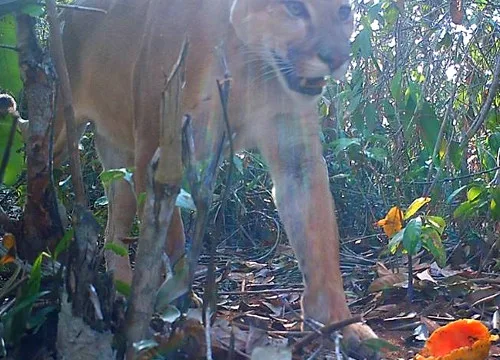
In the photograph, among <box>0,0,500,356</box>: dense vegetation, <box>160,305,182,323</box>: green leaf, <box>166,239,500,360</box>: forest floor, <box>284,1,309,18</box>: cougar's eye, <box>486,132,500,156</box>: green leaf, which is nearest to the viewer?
<box>160,305,182,323</box>: green leaf

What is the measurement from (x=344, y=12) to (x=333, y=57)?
28 centimetres

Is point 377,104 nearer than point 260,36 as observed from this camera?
No

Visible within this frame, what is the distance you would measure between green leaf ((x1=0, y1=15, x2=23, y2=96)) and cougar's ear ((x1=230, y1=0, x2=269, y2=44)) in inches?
34.1

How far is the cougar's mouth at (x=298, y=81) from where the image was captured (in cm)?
248

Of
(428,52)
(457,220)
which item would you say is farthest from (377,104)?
(457,220)

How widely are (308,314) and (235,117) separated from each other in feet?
2.12

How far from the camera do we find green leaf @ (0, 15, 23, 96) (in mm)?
1878

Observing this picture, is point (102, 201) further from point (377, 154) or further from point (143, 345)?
point (143, 345)

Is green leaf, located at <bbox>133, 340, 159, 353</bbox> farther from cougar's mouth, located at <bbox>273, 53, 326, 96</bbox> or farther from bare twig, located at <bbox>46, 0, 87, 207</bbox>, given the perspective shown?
cougar's mouth, located at <bbox>273, 53, 326, 96</bbox>

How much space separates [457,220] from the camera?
11.1 feet

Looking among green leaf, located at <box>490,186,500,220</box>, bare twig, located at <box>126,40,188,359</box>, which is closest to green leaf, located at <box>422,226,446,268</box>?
green leaf, located at <box>490,186,500,220</box>

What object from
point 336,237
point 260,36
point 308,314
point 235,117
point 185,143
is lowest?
point 308,314

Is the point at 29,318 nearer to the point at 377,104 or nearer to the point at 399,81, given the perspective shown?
the point at 399,81

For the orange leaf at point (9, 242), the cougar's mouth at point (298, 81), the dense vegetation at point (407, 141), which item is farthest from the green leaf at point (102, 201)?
the orange leaf at point (9, 242)
